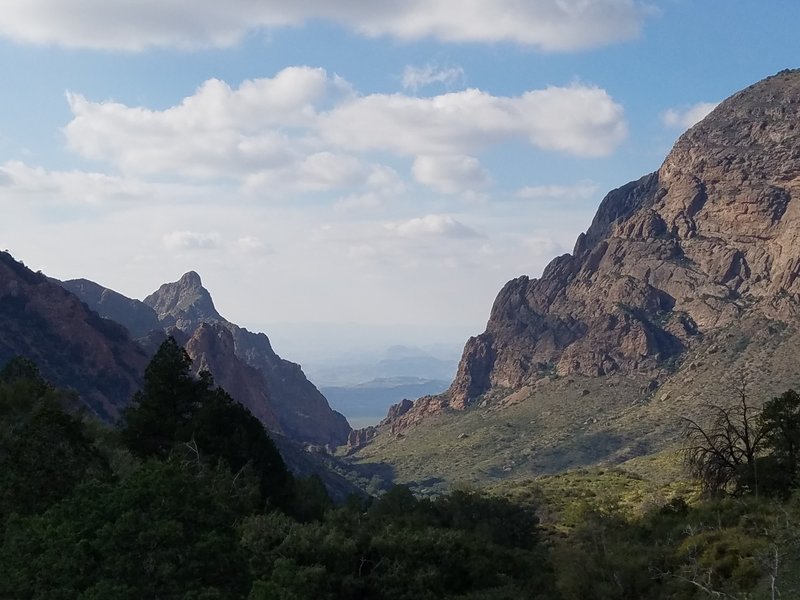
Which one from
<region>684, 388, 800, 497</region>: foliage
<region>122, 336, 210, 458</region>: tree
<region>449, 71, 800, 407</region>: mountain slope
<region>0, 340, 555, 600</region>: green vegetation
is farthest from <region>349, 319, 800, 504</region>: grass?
<region>122, 336, 210, 458</region>: tree

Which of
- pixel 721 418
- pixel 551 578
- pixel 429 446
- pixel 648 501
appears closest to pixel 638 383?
pixel 429 446

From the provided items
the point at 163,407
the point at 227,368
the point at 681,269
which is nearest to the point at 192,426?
the point at 163,407

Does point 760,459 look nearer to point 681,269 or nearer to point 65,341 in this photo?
point 65,341

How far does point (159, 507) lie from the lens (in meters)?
19.6

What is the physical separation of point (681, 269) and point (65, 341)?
11788 centimetres

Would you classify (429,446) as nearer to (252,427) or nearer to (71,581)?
(252,427)

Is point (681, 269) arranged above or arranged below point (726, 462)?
above

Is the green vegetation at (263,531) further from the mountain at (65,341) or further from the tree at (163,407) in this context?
the mountain at (65,341)

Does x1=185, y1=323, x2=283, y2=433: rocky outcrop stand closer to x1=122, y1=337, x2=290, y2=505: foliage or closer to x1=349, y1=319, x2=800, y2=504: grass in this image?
x1=349, y1=319, x2=800, y2=504: grass

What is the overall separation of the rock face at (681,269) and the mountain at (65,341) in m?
86.8

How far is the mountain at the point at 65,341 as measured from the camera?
3952 inches

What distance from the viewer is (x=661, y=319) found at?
15975 centimetres

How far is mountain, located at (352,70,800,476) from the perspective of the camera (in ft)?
389

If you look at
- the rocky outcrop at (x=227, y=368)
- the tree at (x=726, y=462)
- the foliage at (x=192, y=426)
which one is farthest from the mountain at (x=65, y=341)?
the tree at (x=726, y=462)
